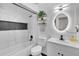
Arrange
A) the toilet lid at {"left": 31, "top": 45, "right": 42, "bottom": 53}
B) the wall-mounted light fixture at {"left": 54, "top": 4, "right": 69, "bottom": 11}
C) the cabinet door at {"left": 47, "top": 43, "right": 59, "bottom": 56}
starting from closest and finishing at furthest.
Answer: the cabinet door at {"left": 47, "top": 43, "right": 59, "bottom": 56} < the wall-mounted light fixture at {"left": 54, "top": 4, "right": 69, "bottom": 11} < the toilet lid at {"left": 31, "top": 45, "right": 42, "bottom": 53}

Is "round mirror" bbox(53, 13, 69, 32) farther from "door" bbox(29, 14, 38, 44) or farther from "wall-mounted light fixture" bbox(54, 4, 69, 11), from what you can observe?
"door" bbox(29, 14, 38, 44)

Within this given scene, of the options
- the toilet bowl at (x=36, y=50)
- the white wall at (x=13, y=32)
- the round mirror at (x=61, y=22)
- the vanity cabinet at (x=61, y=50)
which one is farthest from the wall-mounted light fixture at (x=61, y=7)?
the toilet bowl at (x=36, y=50)

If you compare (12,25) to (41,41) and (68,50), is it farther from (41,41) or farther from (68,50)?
(68,50)

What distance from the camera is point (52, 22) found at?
1799 millimetres

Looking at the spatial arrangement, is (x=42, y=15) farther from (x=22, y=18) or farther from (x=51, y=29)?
(x=22, y=18)

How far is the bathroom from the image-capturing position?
1.41 m

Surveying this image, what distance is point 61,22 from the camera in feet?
5.37

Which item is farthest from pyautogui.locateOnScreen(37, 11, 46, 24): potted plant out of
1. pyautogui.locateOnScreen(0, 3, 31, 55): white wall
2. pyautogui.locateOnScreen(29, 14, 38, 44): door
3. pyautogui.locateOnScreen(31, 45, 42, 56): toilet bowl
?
pyautogui.locateOnScreen(31, 45, 42, 56): toilet bowl

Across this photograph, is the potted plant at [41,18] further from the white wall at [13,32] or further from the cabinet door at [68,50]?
the cabinet door at [68,50]

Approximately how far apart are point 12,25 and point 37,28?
2.23 ft

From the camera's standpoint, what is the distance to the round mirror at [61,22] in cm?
156

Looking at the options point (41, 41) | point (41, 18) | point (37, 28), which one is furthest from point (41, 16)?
point (41, 41)

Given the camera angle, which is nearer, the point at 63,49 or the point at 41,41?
the point at 63,49

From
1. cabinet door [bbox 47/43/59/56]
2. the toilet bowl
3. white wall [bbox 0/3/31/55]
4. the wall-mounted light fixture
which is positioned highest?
the wall-mounted light fixture
